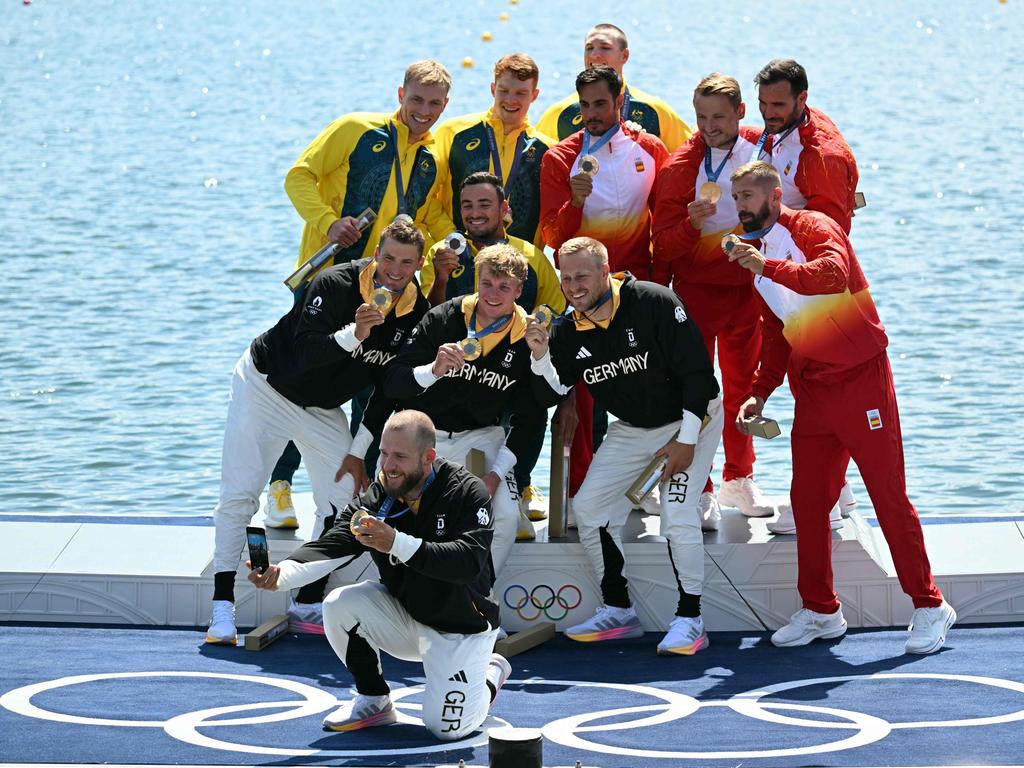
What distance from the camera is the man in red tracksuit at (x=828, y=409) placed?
715cm

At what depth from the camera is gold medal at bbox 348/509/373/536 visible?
6.13 metres

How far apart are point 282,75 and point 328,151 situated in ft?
85.1

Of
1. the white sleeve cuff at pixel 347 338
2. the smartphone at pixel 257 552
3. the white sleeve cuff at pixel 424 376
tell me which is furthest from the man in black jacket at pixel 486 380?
the smartphone at pixel 257 552

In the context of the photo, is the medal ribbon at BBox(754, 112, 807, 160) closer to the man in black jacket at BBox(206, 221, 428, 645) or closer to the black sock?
the man in black jacket at BBox(206, 221, 428, 645)

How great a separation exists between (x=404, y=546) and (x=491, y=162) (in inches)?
98.2

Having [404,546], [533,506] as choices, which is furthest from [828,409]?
[404,546]

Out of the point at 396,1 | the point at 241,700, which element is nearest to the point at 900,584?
the point at 241,700

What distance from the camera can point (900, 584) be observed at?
746 cm

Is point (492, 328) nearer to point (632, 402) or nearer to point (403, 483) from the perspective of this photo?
point (632, 402)

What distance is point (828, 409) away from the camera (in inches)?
286

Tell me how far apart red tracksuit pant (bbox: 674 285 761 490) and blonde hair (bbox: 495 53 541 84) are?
1.13 meters

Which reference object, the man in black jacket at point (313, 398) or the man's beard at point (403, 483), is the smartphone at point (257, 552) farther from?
the man in black jacket at point (313, 398)

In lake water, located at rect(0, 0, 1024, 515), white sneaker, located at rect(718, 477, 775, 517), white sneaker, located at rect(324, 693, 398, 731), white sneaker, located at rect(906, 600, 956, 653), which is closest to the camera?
white sneaker, located at rect(324, 693, 398, 731)

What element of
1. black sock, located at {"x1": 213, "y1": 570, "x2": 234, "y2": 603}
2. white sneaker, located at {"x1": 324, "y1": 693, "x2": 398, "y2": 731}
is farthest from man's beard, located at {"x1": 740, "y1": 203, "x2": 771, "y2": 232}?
black sock, located at {"x1": 213, "y1": 570, "x2": 234, "y2": 603}
